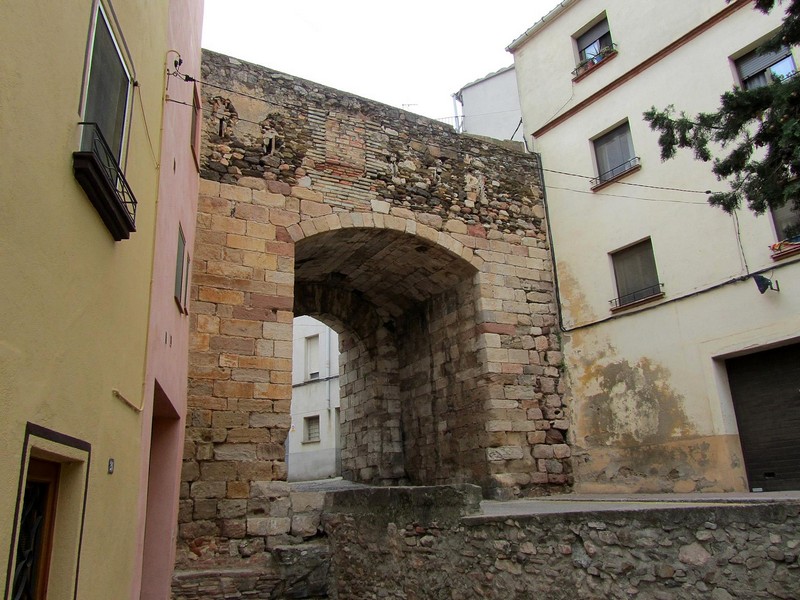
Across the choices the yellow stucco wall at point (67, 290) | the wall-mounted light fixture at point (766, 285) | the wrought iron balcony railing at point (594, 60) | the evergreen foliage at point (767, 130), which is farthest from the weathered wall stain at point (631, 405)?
the yellow stucco wall at point (67, 290)

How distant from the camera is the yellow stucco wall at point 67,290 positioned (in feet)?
6.79

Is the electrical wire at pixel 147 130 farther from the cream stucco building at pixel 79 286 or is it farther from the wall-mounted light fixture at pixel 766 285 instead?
the wall-mounted light fixture at pixel 766 285

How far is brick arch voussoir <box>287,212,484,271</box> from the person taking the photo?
822cm

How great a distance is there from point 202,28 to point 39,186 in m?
6.12

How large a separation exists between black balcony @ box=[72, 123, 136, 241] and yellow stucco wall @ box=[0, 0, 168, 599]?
0.14ft

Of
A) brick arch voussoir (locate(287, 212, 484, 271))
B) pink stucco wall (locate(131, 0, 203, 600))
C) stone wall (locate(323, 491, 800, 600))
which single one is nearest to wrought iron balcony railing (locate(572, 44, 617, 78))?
brick arch voussoir (locate(287, 212, 484, 271))

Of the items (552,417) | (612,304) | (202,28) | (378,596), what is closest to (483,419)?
(552,417)

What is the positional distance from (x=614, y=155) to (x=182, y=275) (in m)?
6.12

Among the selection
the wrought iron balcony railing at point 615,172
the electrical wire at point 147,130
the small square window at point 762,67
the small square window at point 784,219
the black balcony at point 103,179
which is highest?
the small square window at point 762,67

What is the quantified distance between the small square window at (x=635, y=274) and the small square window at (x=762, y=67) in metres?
2.17

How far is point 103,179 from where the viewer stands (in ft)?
9.05

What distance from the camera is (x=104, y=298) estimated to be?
3.09 m

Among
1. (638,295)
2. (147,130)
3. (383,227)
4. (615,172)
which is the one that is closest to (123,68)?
(147,130)

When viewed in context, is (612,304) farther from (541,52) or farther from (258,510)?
(258,510)
